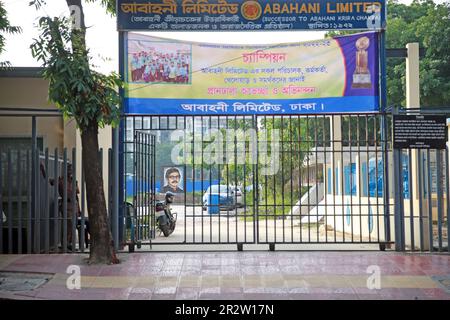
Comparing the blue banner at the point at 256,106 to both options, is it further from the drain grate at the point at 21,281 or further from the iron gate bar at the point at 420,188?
the drain grate at the point at 21,281

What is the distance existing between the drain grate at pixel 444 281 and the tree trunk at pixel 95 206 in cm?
479

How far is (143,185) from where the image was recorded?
10789 millimetres

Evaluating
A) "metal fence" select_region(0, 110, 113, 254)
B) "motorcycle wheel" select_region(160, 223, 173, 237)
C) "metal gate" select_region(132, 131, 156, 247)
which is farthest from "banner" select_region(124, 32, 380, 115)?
"motorcycle wheel" select_region(160, 223, 173, 237)

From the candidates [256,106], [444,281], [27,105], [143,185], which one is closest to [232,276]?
[444,281]

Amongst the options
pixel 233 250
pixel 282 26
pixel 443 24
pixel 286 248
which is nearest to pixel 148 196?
pixel 233 250

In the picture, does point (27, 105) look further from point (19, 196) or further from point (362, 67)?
point (362, 67)

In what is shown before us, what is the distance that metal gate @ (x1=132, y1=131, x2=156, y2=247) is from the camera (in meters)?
10.5

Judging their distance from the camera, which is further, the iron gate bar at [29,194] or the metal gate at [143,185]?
the metal gate at [143,185]

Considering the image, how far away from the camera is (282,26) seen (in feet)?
35.3

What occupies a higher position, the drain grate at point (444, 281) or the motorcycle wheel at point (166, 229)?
the motorcycle wheel at point (166, 229)

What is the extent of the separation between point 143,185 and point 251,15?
12.3 ft

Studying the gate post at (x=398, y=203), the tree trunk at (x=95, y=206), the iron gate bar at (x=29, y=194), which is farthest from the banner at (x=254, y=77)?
the iron gate bar at (x=29, y=194)

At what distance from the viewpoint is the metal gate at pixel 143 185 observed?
10500mm

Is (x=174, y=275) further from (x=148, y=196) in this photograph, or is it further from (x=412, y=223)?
(x=412, y=223)
